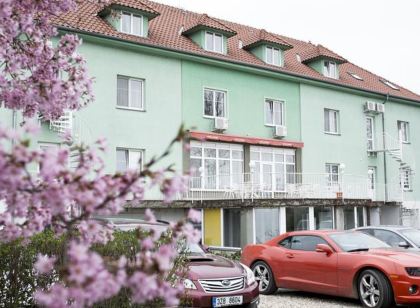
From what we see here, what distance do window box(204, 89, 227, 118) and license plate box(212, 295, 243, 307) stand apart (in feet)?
52.7

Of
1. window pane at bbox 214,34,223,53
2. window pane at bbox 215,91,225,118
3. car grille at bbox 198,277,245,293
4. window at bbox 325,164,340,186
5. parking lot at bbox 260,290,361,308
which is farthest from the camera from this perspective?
window at bbox 325,164,340,186

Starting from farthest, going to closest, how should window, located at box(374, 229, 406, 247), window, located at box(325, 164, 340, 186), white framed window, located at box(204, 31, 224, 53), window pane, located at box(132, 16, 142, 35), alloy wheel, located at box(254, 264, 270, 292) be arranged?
window, located at box(325, 164, 340, 186)
white framed window, located at box(204, 31, 224, 53)
window pane, located at box(132, 16, 142, 35)
window, located at box(374, 229, 406, 247)
alloy wheel, located at box(254, 264, 270, 292)

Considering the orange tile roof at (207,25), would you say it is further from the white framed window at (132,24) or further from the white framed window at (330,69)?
the white framed window at (330,69)

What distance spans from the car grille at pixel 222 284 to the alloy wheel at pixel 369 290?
100 inches

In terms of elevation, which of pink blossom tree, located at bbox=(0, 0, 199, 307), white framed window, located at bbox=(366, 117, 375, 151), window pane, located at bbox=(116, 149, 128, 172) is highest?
white framed window, located at bbox=(366, 117, 375, 151)

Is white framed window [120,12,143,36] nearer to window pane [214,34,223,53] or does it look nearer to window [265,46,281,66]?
window pane [214,34,223,53]

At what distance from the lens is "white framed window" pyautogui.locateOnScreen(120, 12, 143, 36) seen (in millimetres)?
22844

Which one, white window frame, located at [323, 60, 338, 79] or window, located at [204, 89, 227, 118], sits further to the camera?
white window frame, located at [323, 60, 338, 79]

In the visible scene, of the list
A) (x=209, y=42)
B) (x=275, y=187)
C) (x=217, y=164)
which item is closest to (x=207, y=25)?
(x=209, y=42)

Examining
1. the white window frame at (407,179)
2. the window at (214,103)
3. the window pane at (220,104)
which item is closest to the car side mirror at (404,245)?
the window at (214,103)

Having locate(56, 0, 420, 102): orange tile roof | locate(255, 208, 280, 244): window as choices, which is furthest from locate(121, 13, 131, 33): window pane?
locate(255, 208, 280, 244): window

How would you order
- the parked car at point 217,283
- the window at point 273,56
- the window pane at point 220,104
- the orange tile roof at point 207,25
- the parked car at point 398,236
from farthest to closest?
the window at point 273,56 < the orange tile roof at point 207,25 < the window pane at point 220,104 < the parked car at point 398,236 < the parked car at point 217,283

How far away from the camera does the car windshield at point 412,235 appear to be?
13.3m

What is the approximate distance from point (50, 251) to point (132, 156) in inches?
602
